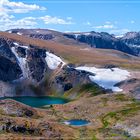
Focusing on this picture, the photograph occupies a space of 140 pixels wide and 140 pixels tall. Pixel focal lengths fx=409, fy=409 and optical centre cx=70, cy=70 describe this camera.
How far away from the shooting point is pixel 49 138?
16012 cm

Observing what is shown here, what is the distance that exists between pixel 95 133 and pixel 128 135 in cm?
1433

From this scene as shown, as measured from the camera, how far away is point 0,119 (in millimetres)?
173375

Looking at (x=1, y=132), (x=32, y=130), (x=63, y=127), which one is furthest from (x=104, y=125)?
(x=1, y=132)

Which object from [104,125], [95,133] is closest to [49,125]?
[95,133]

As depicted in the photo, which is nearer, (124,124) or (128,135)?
(128,135)

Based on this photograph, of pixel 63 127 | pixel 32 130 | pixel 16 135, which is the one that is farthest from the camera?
pixel 63 127

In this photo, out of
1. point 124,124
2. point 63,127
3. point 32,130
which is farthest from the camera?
point 124,124

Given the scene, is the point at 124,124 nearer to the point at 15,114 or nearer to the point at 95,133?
the point at 95,133

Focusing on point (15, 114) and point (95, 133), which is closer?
point (95, 133)

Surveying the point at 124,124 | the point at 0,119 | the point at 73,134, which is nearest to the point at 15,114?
the point at 0,119

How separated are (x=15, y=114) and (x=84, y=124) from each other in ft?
111

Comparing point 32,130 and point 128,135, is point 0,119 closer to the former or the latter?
point 32,130

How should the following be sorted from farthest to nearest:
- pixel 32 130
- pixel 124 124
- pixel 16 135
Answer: pixel 124 124 → pixel 32 130 → pixel 16 135

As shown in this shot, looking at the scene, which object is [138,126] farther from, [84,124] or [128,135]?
[84,124]
